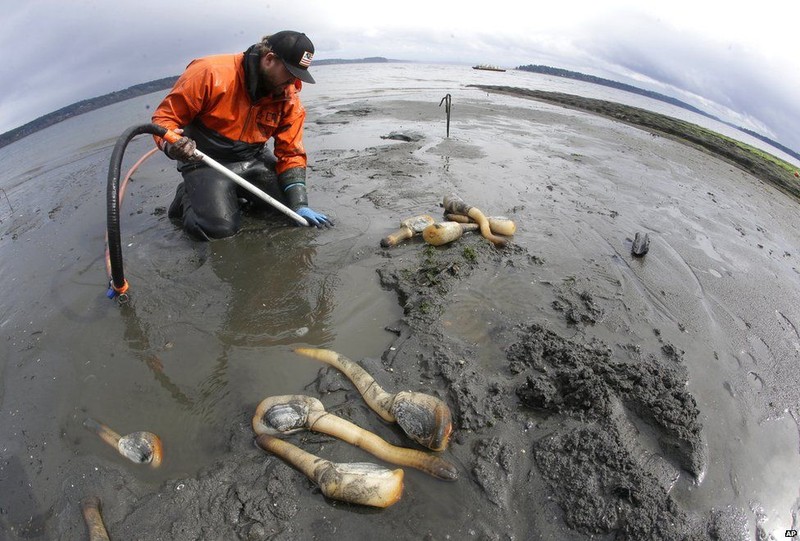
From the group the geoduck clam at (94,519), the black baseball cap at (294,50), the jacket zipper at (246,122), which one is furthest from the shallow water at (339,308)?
the black baseball cap at (294,50)

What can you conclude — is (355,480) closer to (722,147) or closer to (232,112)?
(232,112)

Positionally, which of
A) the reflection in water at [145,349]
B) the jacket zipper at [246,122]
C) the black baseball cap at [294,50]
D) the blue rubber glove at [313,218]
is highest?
the black baseball cap at [294,50]

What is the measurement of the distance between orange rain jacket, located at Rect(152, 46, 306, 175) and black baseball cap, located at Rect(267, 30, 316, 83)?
474 millimetres

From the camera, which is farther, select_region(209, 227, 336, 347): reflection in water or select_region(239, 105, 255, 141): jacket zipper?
select_region(239, 105, 255, 141): jacket zipper

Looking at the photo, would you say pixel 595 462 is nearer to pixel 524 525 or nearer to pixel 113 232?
pixel 524 525

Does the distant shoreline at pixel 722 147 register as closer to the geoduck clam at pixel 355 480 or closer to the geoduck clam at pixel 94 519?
the geoduck clam at pixel 355 480

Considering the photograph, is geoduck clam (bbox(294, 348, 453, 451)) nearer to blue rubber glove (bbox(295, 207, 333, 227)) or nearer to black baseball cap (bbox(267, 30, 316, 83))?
blue rubber glove (bbox(295, 207, 333, 227))

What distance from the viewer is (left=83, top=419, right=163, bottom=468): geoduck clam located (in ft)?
8.92

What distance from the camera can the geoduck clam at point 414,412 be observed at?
2.66 m

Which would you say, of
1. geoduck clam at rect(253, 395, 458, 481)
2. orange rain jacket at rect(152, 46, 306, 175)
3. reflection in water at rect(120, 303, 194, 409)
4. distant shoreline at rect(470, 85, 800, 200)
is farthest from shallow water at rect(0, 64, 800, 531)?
distant shoreline at rect(470, 85, 800, 200)

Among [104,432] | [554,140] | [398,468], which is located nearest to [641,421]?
[398,468]

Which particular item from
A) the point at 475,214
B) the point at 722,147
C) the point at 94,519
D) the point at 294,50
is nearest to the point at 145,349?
the point at 94,519

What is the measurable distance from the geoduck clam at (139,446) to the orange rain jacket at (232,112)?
12.2 ft

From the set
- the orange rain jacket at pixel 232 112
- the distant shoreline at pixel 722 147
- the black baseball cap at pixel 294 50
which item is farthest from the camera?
the distant shoreline at pixel 722 147
